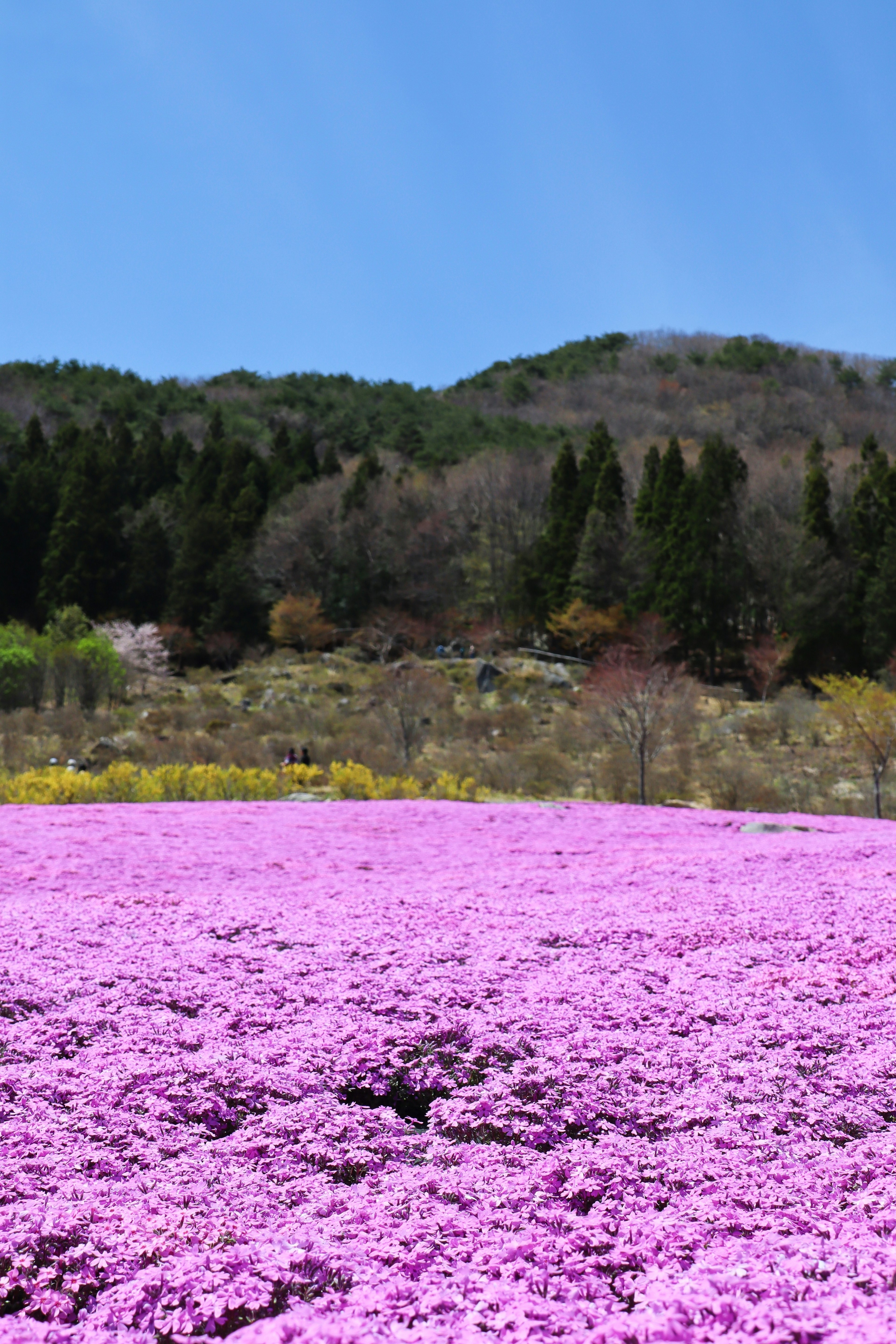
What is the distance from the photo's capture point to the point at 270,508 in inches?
2012

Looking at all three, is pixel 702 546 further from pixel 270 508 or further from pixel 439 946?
pixel 439 946

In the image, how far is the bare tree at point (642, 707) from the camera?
1834cm

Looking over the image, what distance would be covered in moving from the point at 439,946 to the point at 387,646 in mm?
35294

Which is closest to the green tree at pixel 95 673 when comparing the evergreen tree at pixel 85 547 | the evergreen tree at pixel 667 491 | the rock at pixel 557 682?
the rock at pixel 557 682

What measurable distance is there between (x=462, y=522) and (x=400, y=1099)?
48706 mm

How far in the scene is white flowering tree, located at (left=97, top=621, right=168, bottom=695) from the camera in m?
40.1

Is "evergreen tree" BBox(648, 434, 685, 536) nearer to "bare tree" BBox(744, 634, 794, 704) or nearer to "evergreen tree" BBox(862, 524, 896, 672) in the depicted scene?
"bare tree" BBox(744, 634, 794, 704)

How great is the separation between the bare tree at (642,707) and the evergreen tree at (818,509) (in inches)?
504

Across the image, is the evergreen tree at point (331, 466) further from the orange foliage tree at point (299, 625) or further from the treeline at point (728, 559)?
the treeline at point (728, 559)

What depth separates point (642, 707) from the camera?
18.2m

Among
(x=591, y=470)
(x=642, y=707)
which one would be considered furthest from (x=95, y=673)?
(x=591, y=470)

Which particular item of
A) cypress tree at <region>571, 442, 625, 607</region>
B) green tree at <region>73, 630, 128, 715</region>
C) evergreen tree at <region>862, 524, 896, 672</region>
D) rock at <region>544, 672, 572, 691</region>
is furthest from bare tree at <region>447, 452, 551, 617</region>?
green tree at <region>73, 630, 128, 715</region>

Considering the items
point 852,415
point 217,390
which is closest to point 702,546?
point 852,415

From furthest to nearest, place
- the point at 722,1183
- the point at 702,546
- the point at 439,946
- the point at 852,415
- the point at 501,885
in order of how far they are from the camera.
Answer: the point at 852,415 → the point at 702,546 → the point at 501,885 → the point at 439,946 → the point at 722,1183
